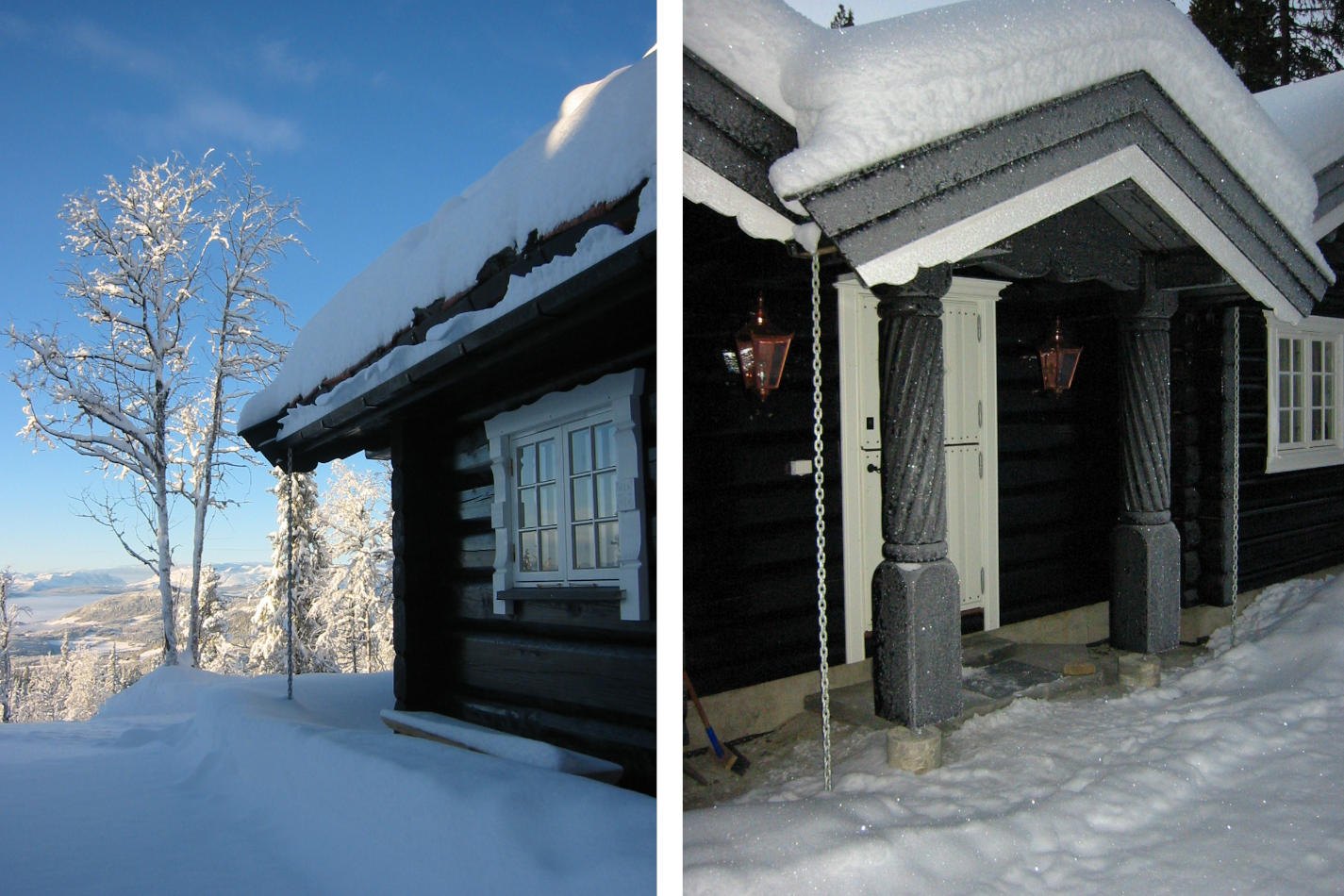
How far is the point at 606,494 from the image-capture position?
255cm

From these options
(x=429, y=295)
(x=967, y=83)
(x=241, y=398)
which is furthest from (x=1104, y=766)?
(x=241, y=398)

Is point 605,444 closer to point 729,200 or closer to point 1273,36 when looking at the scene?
point 729,200

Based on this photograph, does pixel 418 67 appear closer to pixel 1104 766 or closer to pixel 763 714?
pixel 763 714

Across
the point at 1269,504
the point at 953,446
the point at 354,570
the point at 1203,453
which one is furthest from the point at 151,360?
the point at 1269,504

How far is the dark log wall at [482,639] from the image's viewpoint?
2.64 meters

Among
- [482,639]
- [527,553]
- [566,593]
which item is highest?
[527,553]

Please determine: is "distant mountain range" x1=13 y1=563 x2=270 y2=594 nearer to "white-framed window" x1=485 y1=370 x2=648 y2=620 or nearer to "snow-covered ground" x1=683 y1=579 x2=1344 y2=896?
"white-framed window" x1=485 y1=370 x2=648 y2=620

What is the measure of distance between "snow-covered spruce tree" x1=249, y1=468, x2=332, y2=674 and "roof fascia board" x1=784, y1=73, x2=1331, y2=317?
260 inches

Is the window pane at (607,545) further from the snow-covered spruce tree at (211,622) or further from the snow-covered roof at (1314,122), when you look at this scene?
the snow-covered roof at (1314,122)

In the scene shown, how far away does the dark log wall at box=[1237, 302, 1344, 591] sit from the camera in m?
5.09

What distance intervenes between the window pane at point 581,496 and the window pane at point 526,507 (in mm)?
289

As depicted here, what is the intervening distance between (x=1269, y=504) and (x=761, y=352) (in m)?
4.41

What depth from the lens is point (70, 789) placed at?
2260 mm

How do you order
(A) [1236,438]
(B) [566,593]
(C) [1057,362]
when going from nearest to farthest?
1. (B) [566,593]
2. (C) [1057,362]
3. (A) [1236,438]
